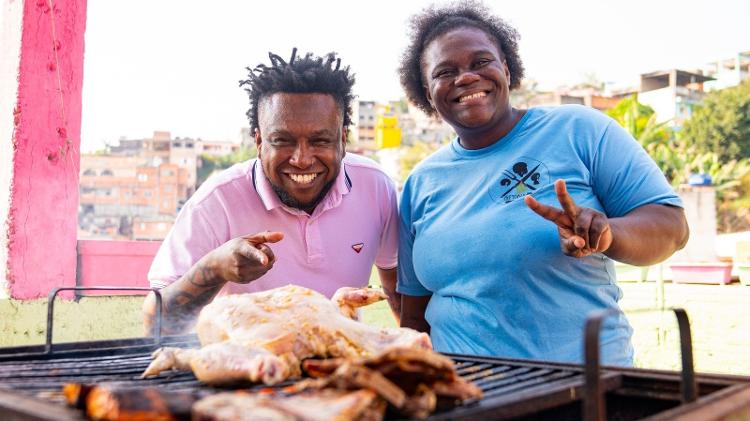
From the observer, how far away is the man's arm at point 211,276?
2746mm

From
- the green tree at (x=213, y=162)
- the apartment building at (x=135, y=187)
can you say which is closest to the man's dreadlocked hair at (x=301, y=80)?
the apartment building at (x=135, y=187)

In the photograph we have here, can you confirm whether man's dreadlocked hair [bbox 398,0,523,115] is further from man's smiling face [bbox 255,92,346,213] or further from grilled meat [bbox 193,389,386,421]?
grilled meat [bbox 193,389,386,421]

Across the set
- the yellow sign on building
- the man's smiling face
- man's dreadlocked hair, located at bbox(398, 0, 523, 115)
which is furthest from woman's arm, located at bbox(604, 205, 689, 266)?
the yellow sign on building

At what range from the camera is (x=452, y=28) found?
348cm

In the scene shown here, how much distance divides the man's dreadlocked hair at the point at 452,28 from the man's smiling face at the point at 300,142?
649mm

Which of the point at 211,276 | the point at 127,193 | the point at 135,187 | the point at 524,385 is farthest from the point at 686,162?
the point at 524,385

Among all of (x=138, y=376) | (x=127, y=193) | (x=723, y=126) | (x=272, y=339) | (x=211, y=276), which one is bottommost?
(x=138, y=376)

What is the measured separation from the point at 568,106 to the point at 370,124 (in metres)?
69.5

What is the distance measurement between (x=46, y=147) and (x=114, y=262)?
1.32 m

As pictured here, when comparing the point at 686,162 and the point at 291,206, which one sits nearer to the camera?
the point at 291,206

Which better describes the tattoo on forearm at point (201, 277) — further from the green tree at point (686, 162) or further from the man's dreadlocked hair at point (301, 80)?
the green tree at point (686, 162)

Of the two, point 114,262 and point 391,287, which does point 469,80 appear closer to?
point 391,287

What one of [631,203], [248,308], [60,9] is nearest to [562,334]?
[631,203]

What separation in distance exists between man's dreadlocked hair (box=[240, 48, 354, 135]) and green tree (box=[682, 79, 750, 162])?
43655mm
